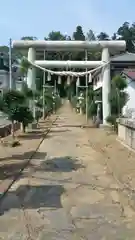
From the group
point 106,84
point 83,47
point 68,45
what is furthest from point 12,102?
point 106,84

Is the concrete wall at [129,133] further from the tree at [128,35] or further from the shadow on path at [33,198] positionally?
the tree at [128,35]

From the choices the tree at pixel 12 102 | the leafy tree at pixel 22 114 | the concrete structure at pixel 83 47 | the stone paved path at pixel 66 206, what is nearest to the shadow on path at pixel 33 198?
the stone paved path at pixel 66 206

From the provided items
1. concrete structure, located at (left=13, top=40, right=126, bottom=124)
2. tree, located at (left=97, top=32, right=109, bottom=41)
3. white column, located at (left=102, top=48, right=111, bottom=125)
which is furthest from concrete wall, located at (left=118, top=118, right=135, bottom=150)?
tree, located at (left=97, top=32, right=109, bottom=41)

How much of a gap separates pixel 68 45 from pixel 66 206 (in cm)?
1969

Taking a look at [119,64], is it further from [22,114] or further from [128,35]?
[128,35]

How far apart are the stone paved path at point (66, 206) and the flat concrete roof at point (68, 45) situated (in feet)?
48.6

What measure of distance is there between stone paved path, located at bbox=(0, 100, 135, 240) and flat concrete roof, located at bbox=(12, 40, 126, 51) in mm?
14817

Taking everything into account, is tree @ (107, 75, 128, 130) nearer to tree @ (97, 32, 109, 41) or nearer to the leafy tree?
the leafy tree

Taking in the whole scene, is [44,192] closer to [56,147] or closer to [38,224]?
[38,224]

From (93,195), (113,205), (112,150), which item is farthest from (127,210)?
(112,150)

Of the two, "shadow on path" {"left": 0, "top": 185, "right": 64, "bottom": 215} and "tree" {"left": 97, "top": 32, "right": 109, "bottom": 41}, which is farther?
"tree" {"left": 97, "top": 32, "right": 109, "bottom": 41}

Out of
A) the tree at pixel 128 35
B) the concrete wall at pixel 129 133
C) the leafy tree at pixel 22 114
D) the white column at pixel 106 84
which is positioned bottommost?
the concrete wall at pixel 129 133

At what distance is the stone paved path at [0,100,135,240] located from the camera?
6.39 metres

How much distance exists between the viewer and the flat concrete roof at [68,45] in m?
26.8
